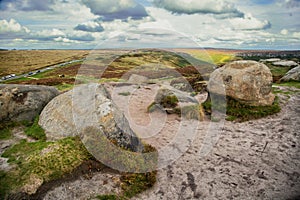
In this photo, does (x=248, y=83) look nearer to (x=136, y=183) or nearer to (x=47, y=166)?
(x=136, y=183)

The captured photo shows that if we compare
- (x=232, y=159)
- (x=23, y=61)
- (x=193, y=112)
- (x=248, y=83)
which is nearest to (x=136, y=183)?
(x=232, y=159)

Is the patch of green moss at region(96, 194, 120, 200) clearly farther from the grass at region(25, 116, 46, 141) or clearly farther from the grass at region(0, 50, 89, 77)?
the grass at region(0, 50, 89, 77)

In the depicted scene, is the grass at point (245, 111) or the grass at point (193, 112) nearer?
the grass at point (245, 111)

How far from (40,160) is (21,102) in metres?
6.15

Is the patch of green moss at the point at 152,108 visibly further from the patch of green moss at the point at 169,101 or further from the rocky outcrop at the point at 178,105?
the patch of green moss at the point at 169,101

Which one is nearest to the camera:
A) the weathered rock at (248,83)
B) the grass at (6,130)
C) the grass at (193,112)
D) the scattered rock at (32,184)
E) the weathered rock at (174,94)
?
the scattered rock at (32,184)

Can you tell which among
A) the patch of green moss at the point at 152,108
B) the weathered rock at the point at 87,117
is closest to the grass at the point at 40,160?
the weathered rock at the point at 87,117

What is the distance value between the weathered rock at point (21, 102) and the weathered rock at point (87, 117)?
1545mm

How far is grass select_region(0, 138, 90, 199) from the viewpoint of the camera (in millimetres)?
8977

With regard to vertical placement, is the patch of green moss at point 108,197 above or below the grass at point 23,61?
above

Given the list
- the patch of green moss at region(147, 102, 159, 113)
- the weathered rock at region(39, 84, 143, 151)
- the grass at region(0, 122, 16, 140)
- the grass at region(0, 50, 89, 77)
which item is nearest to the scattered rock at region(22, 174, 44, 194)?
the weathered rock at region(39, 84, 143, 151)

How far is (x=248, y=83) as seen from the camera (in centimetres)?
1828

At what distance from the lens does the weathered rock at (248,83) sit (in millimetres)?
18344

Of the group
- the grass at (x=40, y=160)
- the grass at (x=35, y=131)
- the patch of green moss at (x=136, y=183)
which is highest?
the grass at (x=35, y=131)
